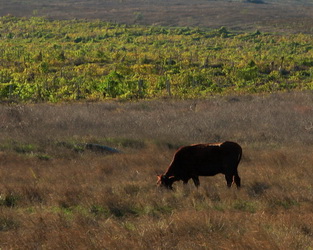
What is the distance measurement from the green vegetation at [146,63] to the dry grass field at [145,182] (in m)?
7.65

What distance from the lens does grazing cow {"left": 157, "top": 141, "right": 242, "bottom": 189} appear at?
9289 millimetres

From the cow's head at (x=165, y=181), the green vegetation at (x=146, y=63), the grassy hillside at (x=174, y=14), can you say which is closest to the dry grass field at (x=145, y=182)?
the cow's head at (x=165, y=181)

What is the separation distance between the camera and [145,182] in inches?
389

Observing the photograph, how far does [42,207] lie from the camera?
8.05m

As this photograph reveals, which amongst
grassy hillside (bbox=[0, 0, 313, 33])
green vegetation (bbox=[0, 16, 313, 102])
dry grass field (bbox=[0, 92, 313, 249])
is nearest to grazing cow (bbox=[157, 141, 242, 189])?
dry grass field (bbox=[0, 92, 313, 249])

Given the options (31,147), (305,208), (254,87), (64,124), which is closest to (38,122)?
(64,124)

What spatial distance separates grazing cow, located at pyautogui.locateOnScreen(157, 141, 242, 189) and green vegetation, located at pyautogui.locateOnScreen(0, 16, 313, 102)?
58.9 feet

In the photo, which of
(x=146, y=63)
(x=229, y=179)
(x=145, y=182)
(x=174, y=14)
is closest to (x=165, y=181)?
(x=145, y=182)

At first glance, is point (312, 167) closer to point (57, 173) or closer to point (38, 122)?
point (57, 173)

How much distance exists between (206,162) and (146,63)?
32.5m

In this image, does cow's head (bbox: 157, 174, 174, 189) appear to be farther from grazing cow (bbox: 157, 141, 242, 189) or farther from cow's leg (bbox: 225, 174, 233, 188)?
cow's leg (bbox: 225, 174, 233, 188)

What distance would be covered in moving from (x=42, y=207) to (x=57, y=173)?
319cm

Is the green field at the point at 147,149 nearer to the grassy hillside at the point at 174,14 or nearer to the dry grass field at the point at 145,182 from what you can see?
the dry grass field at the point at 145,182

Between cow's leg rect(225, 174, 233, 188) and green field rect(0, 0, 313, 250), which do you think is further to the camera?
cow's leg rect(225, 174, 233, 188)
